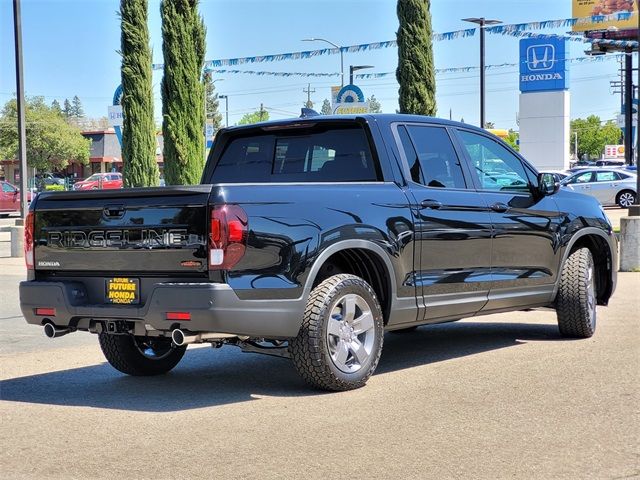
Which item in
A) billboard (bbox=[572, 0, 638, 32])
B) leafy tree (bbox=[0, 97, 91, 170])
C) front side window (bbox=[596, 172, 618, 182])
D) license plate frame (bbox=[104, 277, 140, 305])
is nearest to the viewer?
license plate frame (bbox=[104, 277, 140, 305])

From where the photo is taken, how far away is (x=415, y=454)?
207 inches

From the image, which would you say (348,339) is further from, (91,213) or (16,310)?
(16,310)

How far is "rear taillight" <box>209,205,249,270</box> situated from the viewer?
20.5 feet

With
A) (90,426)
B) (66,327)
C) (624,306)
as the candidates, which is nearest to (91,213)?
(66,327)

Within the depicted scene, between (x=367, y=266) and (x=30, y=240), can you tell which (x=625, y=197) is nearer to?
(x=367, y=266)

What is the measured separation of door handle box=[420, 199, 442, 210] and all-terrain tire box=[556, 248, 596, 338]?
2.00m

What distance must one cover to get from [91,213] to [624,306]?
6849mm

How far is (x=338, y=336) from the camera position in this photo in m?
6.80

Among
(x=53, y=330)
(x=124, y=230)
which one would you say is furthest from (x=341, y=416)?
(x=53, y=330)

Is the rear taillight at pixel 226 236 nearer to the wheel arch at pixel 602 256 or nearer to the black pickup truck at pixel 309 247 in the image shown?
the black pickup truck at pixel 309 247

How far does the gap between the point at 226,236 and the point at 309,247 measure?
608 mm

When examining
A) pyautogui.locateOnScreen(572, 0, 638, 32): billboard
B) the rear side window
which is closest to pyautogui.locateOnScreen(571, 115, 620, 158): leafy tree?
pyautogui.locateOnScreen(572, 0, 638, 32): billboard

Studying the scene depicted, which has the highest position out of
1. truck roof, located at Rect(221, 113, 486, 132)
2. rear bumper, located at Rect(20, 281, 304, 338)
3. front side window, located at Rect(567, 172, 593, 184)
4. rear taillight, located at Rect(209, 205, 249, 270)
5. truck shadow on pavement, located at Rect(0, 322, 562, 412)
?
truck roof, located at Rect(221, 113, 486, 132)

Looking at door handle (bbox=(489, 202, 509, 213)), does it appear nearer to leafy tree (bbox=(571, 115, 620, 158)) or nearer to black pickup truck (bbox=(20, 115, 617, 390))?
black pickup truck (bbox=(20, 115, 617, 390))
